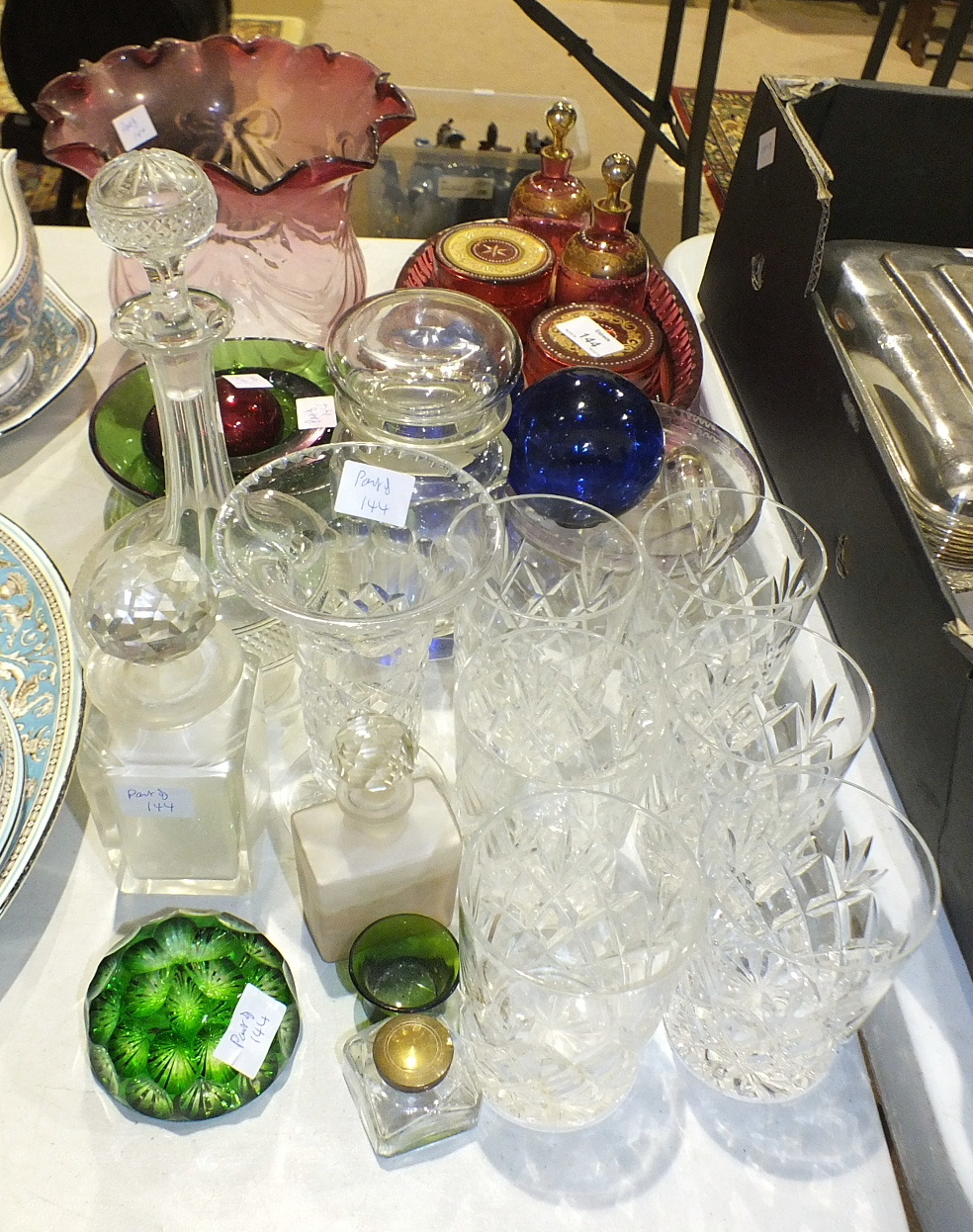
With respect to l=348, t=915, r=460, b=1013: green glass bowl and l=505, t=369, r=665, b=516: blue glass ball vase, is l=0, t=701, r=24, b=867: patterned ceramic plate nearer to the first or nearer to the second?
l=348, t=915, r=460, b=1013: green glass bowl

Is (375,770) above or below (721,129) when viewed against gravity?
above

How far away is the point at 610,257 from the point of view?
824mm

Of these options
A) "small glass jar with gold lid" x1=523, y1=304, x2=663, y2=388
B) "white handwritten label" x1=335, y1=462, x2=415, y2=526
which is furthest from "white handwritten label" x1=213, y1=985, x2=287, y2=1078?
"small glass jar with gold lid" x1=523, y1=304, x2=663, y2=388

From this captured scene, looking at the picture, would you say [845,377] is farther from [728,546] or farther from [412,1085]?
[412,1085]

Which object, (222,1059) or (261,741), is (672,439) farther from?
(222,1059)

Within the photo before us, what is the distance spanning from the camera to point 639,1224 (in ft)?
1.54

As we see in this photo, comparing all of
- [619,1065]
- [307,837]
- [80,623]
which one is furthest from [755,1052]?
[80,623]

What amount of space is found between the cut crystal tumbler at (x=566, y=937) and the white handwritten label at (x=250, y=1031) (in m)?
0.09

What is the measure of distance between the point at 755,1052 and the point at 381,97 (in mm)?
737

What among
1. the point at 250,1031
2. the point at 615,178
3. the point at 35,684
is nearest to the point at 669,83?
the point at 615,178

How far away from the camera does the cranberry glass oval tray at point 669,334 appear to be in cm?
80

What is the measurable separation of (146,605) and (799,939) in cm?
34

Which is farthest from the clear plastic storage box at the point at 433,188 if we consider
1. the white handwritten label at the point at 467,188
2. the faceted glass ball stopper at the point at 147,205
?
the faceted glass ball stopper at the point at 147,205

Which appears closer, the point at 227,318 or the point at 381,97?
the point at 227,318
